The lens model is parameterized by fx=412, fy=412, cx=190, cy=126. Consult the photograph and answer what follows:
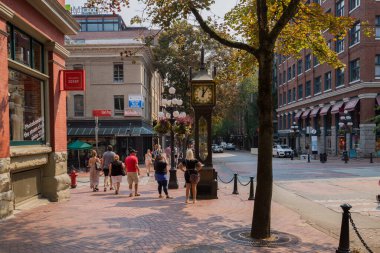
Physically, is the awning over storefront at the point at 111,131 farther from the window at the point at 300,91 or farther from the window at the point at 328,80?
the window at the point at 300,91

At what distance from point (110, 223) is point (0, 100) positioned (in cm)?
365

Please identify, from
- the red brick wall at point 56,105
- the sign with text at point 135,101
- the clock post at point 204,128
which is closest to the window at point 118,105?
the sign with text at point 135,101

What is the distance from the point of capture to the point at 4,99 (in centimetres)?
932

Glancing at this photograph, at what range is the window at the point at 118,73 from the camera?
35844 millimetres

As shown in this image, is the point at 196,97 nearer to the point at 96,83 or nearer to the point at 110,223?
the point at 110,223

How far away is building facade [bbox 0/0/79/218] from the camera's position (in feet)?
30.5

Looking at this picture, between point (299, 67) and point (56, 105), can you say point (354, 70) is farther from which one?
point (56, 105)

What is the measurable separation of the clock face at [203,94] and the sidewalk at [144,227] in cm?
333

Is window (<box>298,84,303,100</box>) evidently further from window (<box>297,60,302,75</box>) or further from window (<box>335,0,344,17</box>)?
window (<box>335,0,344,17</box>)

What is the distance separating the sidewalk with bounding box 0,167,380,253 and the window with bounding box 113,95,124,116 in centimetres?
2291

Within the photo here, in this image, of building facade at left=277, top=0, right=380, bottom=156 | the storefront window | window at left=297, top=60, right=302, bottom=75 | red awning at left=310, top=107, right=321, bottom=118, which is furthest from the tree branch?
window at left=297, top=60, right=302, bottom=75

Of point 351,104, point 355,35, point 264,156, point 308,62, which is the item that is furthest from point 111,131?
point 308,62

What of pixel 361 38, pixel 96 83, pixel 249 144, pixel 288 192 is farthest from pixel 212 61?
pixel 249 144

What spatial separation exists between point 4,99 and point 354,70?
36.9 metres
